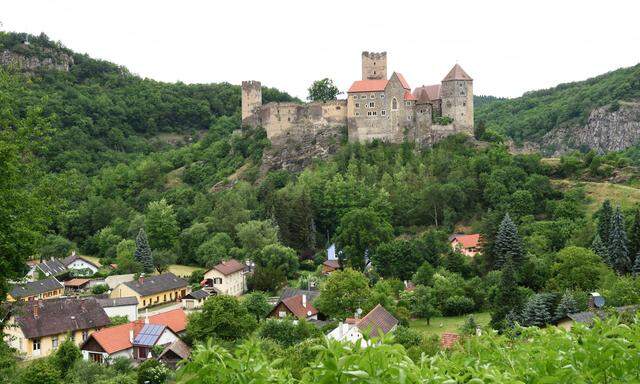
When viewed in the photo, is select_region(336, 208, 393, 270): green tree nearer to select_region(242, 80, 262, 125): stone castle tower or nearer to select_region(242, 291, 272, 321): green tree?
select_region(242, 291, 272, 321): green tree

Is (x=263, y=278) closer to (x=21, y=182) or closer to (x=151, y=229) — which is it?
(x=151, y=229)

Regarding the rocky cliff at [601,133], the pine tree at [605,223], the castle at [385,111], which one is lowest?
the pine tree at [605,223]

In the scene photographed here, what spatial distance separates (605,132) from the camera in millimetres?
90875

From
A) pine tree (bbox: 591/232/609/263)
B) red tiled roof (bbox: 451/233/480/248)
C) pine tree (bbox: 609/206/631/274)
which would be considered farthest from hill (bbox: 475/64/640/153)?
pine tree (bbox: 591/232/609/263)

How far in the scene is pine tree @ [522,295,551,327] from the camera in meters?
28.0

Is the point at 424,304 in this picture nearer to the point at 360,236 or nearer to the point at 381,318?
the point at 381,318

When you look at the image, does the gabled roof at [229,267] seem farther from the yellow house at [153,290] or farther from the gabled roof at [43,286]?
the gabled roof at [43,286]

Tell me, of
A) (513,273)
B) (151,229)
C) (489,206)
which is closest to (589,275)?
(513,273)

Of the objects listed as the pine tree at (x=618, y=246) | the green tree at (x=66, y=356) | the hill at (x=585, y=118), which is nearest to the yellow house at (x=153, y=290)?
the green tree at (x=66, y=356)

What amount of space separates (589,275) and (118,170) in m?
51.0

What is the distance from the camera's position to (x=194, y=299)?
4028cm

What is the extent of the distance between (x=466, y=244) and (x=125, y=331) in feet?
75.4

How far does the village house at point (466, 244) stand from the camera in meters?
43.1

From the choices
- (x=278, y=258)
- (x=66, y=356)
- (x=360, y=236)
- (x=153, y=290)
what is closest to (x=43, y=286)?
(x=153, y=290)
